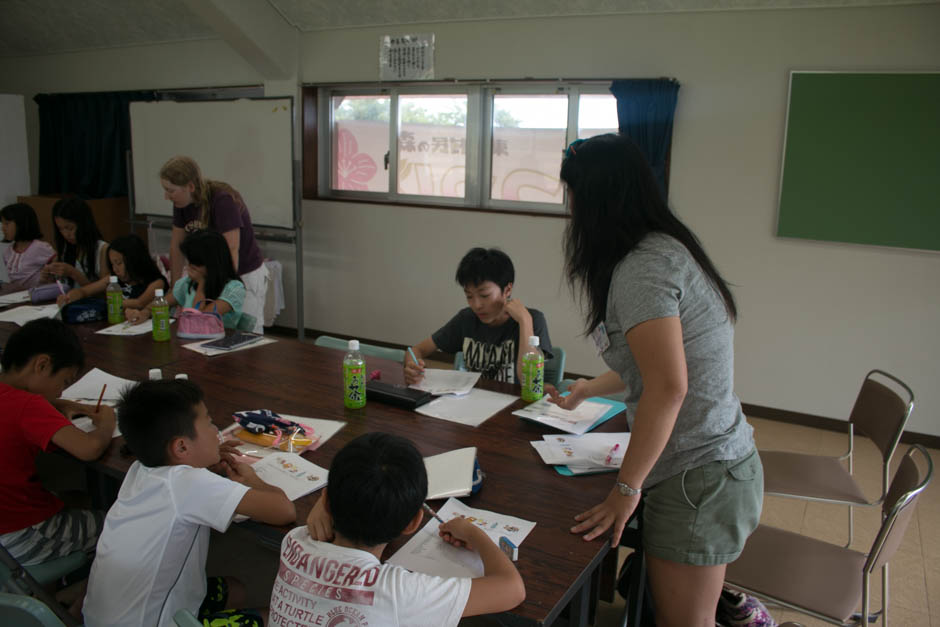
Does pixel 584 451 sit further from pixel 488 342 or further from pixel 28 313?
pixel 28 313

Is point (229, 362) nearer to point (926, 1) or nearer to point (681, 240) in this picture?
point (681, 240)

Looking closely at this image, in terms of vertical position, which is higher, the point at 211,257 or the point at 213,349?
the point at 211,257

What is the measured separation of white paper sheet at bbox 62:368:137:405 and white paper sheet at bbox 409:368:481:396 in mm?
908

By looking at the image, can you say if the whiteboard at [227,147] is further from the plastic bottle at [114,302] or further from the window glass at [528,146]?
the plastic bottle at [114,302]

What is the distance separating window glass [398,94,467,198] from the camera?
15.7ft

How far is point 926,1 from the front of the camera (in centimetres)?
334

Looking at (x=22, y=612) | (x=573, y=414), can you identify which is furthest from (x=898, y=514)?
(x=22, y=612)

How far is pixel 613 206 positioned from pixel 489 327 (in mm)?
1257

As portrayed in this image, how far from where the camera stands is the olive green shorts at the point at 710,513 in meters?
1.37

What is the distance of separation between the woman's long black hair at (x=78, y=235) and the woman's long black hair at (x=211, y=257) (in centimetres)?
119

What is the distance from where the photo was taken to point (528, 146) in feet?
15.1

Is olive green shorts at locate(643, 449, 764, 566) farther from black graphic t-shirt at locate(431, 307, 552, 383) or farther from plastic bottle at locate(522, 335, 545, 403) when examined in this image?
black graphic t-shirt at locate(431, 307, 552, 383)

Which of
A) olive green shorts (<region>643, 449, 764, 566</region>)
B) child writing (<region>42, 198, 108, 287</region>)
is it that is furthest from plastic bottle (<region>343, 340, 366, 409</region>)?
child writing (<region>42, 198, 108, 287</region>)

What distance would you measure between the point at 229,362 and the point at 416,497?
61.2 inches
